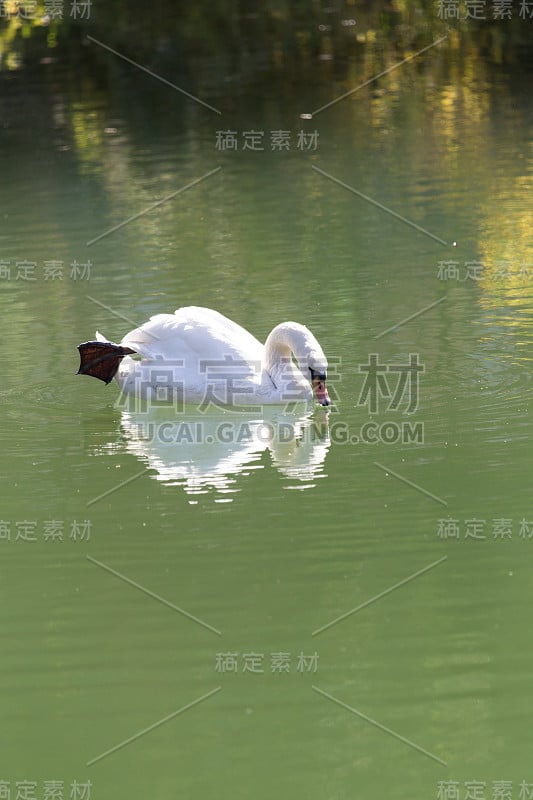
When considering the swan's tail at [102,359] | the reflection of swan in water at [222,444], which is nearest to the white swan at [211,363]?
the swan's tail at [102,359]

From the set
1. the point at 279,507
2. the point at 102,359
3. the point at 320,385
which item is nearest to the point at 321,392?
the point at 320,385

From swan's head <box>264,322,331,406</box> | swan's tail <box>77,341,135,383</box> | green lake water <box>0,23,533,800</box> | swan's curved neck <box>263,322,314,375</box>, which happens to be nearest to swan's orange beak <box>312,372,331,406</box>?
swan's head <box>264,322,331,406</box>

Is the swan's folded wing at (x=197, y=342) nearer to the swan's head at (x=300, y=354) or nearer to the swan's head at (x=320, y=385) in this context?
the swan's head at (x=300, y=354)

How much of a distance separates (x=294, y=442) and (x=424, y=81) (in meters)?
15.6

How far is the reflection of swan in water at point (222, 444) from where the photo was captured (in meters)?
8.88

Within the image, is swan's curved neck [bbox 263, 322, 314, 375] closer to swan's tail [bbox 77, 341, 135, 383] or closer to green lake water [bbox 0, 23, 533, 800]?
green lake water [bbox 0, 23, 533, 800]

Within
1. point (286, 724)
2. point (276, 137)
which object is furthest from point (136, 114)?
point (286, 724)

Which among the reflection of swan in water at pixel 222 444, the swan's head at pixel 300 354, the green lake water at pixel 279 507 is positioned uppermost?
the swan's head at pixel 300 354

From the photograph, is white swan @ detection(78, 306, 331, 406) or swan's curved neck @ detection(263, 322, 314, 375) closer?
swan's curved neck @ detection(263, 322, 314, 375)

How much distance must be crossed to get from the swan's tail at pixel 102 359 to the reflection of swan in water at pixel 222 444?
38cm

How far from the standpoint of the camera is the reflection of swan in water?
349 inches

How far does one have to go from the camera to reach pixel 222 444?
9.52m

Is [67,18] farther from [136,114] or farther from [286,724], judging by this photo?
[286,724]

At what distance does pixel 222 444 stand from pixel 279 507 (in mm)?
1394
